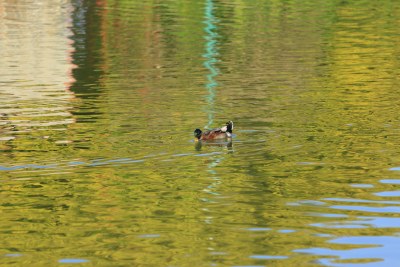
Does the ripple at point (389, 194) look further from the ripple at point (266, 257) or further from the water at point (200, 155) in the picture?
the ripple at point (266, 257)

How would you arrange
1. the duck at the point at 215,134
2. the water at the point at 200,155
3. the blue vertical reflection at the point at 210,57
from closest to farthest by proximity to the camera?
the water at the point at 200,155 → the duck at the point at 215,134 → the blue vertical reflection at the point at 210,57

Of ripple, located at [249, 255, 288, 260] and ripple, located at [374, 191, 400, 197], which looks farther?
ripple, located at [374, 191, 400, 197]

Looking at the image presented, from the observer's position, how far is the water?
1312cm

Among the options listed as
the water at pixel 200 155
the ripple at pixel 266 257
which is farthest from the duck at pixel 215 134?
the ripple at pixel 266 257

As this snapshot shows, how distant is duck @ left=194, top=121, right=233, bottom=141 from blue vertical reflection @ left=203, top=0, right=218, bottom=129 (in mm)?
1795

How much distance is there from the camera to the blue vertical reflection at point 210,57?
24234mm

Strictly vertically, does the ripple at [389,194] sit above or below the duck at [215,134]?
above

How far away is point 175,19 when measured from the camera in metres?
51.4

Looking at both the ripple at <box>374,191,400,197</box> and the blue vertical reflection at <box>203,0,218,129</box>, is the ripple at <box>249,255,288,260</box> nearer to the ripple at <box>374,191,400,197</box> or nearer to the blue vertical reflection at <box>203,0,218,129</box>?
the ripple at <box>374,191,400,197</box>

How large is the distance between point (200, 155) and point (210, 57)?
635 inches

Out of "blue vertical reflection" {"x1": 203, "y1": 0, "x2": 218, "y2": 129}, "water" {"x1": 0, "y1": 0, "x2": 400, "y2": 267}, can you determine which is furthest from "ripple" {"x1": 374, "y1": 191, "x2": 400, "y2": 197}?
"blue vertical reflection" {"x1": 203, "y1": 0, "x2": 218, "y2": 129}

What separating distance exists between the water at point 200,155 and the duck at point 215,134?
17cm

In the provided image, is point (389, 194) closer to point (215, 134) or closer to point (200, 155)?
point (200, 155)

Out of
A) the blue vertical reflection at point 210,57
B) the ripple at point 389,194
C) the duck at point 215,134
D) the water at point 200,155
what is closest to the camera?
the water at point 200,155
